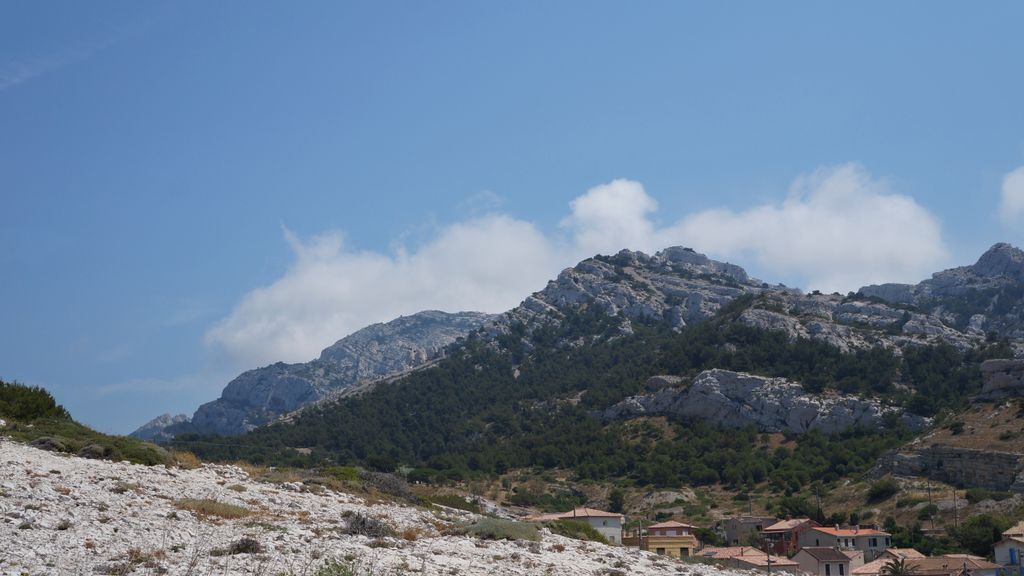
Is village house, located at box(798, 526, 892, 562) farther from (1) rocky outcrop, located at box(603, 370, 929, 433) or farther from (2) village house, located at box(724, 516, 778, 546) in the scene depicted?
(1) rocky outcrop, located at box(603, 370, 929, 433)

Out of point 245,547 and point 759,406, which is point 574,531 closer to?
point 245,547

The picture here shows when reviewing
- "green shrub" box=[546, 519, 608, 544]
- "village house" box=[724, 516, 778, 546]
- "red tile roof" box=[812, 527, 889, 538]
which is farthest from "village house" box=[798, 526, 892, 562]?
"green shrub" box=[546, 519, 608, 544]

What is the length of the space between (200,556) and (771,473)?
84.9 m

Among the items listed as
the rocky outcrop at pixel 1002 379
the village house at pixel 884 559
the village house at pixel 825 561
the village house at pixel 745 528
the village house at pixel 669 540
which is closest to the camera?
the village house at pixel 669 540

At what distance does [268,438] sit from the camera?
11875 cm

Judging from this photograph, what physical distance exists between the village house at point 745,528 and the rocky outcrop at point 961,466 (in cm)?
1535

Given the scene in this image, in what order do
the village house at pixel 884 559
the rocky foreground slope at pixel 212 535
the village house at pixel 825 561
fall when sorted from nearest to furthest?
the rocky foreground slope at pixel 212 535 < the village house at pixel 884 559 < the village house at pixel 825 561

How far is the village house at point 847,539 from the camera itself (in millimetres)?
64312

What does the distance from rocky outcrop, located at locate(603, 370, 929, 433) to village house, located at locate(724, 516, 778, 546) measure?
114 feet

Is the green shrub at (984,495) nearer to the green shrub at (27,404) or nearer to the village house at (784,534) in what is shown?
the village house at (784,534)

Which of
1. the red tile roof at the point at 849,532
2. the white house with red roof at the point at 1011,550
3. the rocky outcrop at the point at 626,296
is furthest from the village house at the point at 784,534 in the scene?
the rocky outcrop at the point at 626,296

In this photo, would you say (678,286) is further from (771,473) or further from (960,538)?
(960,538)

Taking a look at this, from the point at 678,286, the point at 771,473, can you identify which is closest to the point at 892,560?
the point at 771,473

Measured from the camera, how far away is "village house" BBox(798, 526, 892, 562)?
64.3 metres
